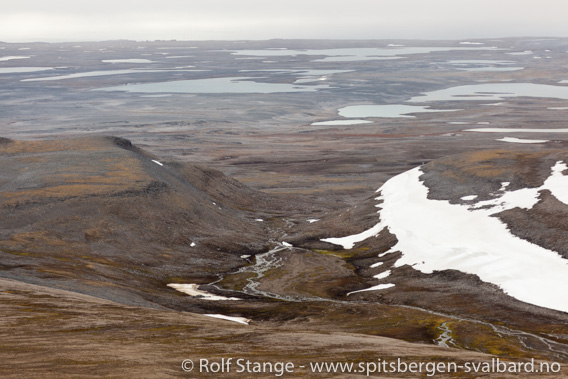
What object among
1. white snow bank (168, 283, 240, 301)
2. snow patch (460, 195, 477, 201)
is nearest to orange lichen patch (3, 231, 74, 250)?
white snow bank (168, 283, 240, 301)

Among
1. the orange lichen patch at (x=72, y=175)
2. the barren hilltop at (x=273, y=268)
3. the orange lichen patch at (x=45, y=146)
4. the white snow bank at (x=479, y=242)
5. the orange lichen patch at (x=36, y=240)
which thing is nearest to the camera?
the barren hilltop at (x=273, y=268)

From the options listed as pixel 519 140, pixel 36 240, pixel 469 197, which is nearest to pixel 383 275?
pixel 469 197

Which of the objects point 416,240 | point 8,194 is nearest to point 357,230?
point 416,240

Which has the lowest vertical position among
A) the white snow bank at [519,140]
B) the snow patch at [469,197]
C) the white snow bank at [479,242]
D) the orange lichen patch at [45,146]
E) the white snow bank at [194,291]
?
the white snow bank at [194,291]

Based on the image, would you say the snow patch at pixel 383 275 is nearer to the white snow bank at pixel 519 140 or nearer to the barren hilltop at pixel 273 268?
the barren hilltop at pixel 273 268

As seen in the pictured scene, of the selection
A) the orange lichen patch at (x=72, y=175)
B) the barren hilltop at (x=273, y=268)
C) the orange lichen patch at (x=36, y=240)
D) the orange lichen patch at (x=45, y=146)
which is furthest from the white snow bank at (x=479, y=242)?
the orange lichen patch at (x=45, y=146)

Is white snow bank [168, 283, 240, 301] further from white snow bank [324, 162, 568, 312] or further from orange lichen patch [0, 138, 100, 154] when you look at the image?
orange lichen patch [0, 138, 100, 154]

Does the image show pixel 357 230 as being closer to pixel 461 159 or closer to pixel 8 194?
pixel 461 159

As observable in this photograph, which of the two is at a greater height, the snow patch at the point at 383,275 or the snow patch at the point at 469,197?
the snow patch at the point at 469,197
